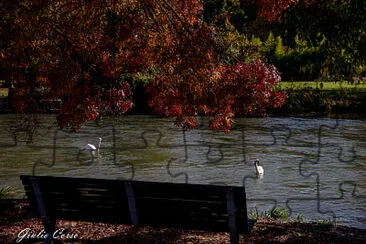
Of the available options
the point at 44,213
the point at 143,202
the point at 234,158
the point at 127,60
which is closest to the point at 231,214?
the point at 143,202

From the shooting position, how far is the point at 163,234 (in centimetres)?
829

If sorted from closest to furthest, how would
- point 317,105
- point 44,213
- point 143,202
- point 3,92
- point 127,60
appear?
point 143,202 → point 44,213 → point 127,60 → point 317,105 → point 3,92

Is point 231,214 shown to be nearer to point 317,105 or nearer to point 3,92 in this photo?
point 317,105

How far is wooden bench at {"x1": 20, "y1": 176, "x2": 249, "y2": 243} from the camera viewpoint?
22.8ft

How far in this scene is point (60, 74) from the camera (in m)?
10.5

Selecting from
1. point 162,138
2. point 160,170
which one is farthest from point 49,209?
point 162,138

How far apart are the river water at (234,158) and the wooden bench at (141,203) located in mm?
4711

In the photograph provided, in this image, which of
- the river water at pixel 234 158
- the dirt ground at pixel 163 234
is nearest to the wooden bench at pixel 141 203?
the dirt ground at pixel 163 234

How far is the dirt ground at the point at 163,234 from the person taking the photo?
7.95m

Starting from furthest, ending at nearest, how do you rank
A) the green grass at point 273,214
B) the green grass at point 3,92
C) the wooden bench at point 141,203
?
the green grass at point 3,92, the green grass at point 273,214, the wooden bench at point 141,203

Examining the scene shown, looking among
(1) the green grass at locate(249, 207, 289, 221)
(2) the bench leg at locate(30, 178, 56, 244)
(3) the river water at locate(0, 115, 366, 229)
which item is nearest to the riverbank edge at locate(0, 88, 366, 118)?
(3) the river water at locate(0, 115, 366, 229)

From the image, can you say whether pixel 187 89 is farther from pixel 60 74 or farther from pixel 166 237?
pixel 166 237

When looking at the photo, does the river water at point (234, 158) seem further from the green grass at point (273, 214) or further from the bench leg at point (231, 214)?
the bench leg at point (231, 214)

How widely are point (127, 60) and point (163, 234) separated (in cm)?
411
